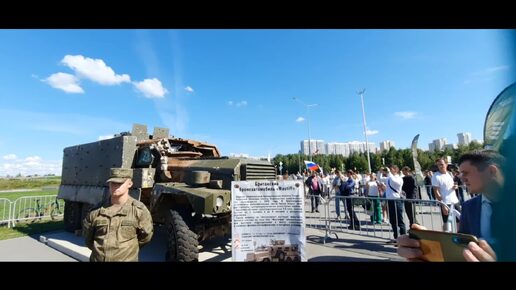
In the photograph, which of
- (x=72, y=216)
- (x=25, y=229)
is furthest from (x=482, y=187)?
(x=25, y=229)

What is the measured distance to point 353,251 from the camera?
18.6 feet

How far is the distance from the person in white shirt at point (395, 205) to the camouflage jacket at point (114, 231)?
215 inches

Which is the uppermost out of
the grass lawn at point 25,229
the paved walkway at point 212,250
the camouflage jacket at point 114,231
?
the camouflage jacket at point 114,231

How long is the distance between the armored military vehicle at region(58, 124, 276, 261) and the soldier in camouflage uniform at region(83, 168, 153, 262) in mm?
1265

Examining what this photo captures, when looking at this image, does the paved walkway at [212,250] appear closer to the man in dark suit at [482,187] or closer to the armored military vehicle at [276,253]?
the armored military vehicle at [276,253]

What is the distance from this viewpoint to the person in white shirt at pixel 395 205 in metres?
6.09

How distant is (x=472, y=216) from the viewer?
198 cm

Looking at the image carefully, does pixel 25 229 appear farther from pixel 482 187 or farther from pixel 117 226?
pixel 482 187

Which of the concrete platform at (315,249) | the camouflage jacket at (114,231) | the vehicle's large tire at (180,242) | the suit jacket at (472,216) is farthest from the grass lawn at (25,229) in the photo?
the suit jacket at (472,216)

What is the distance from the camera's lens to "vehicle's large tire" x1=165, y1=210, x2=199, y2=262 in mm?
4238

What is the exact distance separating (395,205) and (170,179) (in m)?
5.40
